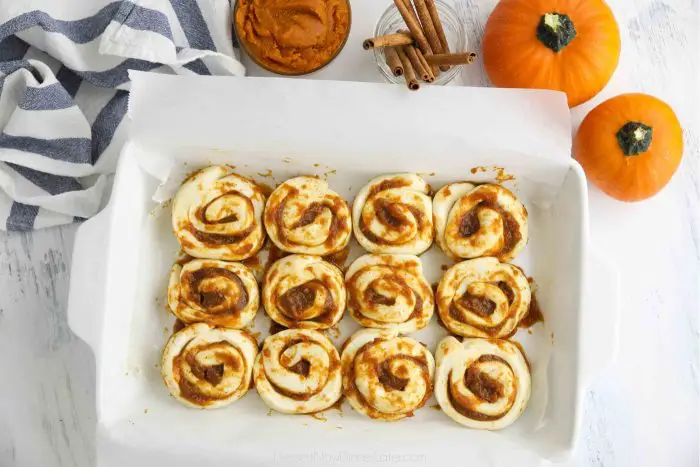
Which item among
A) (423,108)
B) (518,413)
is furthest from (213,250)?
(518,413)

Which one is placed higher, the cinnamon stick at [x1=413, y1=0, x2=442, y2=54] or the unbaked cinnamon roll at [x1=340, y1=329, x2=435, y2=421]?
the cinnamon stick at [x1=413, y1=0, x2=442, y2=54]

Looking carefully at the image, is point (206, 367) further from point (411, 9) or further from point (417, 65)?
point (411, 9)

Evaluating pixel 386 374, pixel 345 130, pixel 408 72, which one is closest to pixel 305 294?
pixel 386 374

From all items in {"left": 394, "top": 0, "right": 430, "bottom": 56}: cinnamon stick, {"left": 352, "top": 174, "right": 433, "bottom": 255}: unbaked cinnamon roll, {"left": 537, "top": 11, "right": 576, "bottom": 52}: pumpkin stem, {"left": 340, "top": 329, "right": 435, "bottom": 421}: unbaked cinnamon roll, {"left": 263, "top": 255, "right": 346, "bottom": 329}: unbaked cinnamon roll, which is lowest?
{"left": 340, "top": 329, "right": 435, "bottom": 421}: unbaked cinnamon roll

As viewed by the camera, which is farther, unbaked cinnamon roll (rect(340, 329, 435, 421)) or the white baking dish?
unbaked cinnamon roll (rect(340, 329, 435, 421))

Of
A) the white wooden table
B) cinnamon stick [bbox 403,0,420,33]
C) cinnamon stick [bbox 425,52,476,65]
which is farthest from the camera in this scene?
the white wooden table

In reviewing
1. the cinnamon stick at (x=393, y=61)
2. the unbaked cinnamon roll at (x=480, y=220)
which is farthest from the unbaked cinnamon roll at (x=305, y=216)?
the cinnamon stick at (x=393, y=61)

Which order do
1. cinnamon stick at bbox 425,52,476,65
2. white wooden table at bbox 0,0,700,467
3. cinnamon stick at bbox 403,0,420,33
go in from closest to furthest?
cinnamon stick at bbox 425,52,476,65 → cinnamon stick at bbox 403,0,420,33 → white wooden table at bbox 0,0,700,467

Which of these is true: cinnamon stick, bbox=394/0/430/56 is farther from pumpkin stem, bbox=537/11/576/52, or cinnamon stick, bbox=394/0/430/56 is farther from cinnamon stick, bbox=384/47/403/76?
pumpkin stem, bbox=537/11/576/52

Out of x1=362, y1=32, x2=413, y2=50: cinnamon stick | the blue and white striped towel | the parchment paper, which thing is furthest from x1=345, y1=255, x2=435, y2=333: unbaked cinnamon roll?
the blue and white striped towel
